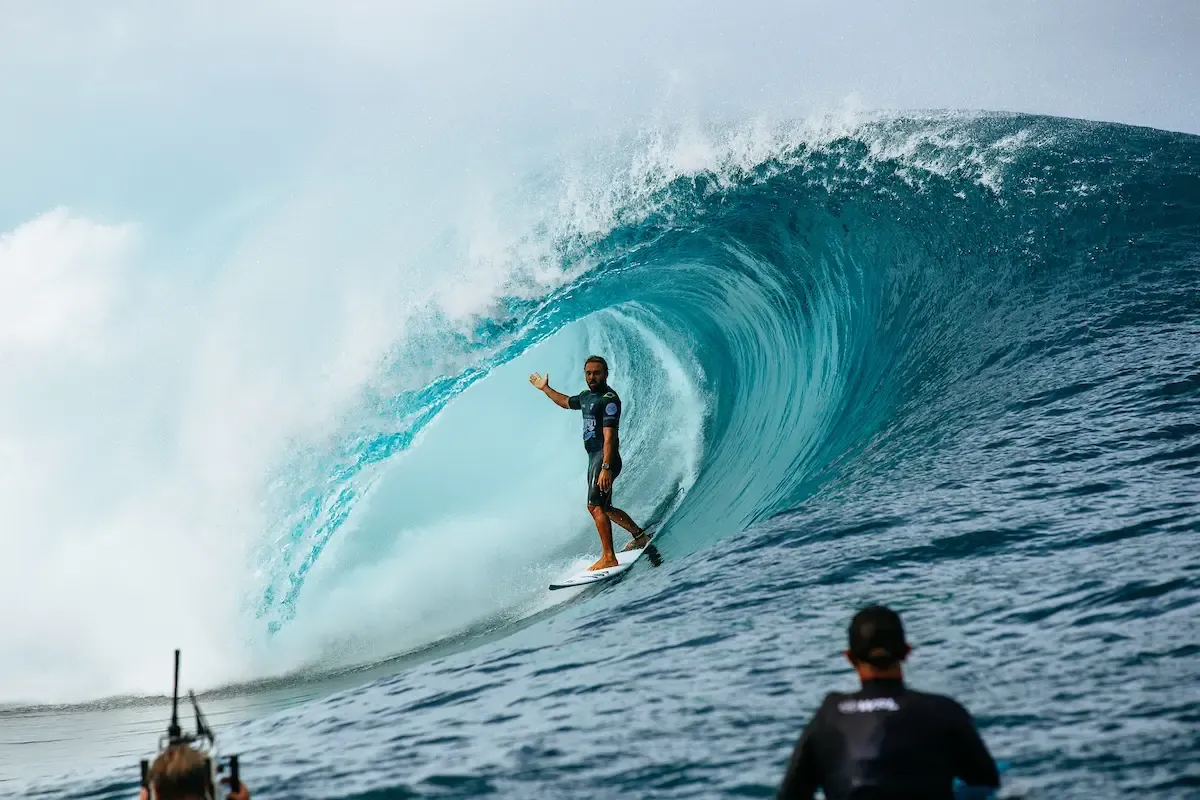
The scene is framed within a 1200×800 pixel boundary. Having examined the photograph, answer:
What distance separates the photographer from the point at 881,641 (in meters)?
2.30

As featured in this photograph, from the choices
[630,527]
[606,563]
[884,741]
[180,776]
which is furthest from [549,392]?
[884,741]

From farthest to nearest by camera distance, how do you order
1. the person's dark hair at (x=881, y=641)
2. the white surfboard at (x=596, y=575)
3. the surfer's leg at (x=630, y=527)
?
the surfer's leg at (x=630, y=527)
the white surfboard at (x=596, y=575)
the person's dark hair at (x=881, y=641)

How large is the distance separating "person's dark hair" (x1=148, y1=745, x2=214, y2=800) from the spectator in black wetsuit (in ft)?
4.66

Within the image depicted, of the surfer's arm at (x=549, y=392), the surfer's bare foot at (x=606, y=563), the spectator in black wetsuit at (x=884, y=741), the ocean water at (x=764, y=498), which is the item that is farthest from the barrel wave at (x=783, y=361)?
the spectator in black wetsuit at (x=884, y=741)

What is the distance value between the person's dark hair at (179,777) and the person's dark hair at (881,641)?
1.64m

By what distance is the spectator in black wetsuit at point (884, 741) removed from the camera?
2.20 m

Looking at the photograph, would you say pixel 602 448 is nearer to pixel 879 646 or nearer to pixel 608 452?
pixel 608 452

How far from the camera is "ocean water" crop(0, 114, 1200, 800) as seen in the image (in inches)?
137

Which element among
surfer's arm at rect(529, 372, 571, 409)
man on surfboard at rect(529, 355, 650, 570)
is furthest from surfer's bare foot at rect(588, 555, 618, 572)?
surfer's arm at rect(529, 372, 571, 409)

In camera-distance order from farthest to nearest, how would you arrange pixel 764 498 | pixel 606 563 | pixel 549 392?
pixel 549 392, pixel 764 498, pixel 606 563

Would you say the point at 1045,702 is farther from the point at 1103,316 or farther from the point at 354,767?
the point at 1103,316

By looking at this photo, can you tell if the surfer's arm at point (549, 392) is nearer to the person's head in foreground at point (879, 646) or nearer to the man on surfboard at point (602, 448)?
the man on surfboard at point (602, 448)

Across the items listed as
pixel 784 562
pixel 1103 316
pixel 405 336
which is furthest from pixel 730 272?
pixel 784 562

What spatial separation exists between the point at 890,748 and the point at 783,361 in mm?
8801
